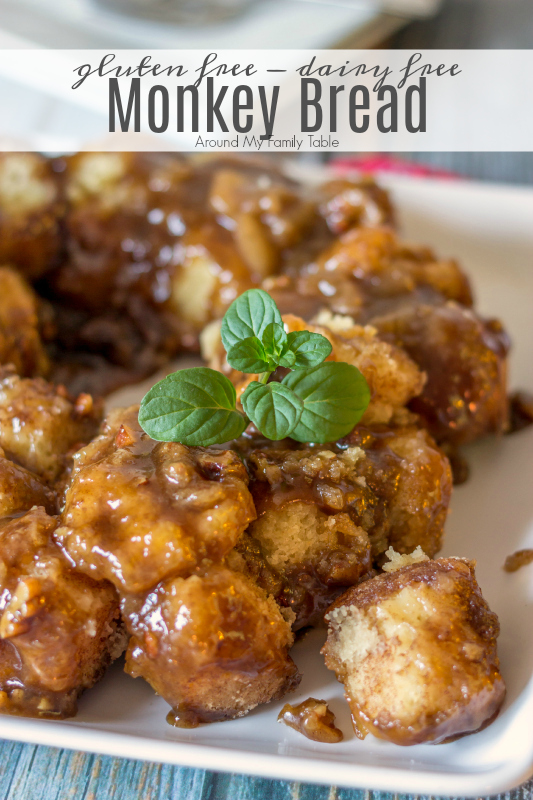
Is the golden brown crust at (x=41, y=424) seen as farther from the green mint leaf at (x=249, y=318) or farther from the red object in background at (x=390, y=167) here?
the red object in background at (x=390, y=167)

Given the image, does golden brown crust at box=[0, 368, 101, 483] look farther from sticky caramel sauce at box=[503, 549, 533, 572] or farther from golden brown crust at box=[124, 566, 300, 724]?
sticky caramel sauce at box=[503, 549, 533, 572]

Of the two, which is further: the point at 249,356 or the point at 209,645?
the point at 249,356

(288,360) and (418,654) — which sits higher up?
(288,360)

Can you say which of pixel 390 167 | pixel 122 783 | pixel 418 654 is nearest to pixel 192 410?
pixel 418 654

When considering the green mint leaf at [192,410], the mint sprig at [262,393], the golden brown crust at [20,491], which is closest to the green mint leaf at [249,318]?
the mint sprig at [262,393]

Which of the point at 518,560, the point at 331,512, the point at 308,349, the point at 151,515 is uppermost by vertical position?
the point at 308,349

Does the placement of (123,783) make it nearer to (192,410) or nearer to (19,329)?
(192,410)
